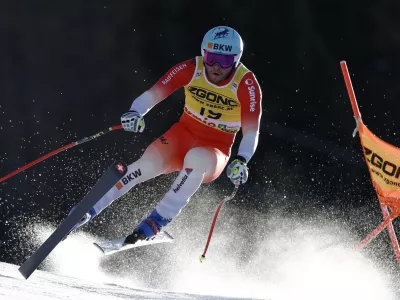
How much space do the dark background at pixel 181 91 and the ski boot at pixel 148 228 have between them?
9.11 ft

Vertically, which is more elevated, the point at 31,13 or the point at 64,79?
the point at 31,13

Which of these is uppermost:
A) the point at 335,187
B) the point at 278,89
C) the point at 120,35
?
the point at 120,35

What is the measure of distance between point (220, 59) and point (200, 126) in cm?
57

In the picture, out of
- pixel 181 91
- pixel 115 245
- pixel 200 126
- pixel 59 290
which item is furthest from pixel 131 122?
pixel 181 91

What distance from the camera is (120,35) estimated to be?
8.62 metres

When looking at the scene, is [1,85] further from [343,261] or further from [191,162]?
[343,261]

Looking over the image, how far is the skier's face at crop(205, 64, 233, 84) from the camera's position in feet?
18.3

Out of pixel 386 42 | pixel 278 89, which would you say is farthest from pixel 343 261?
pixel 386 42

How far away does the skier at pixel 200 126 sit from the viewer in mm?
5375

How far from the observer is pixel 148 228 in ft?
17.3

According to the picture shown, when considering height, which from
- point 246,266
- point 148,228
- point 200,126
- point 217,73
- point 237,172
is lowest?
point 246,266

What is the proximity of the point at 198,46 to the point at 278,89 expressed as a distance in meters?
1.12

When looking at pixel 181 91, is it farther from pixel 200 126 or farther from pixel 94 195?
pixel 94 195

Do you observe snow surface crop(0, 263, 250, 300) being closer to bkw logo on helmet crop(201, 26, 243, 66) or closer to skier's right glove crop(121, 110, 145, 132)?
skier's right glove crop(121, 110, 145, 132)
